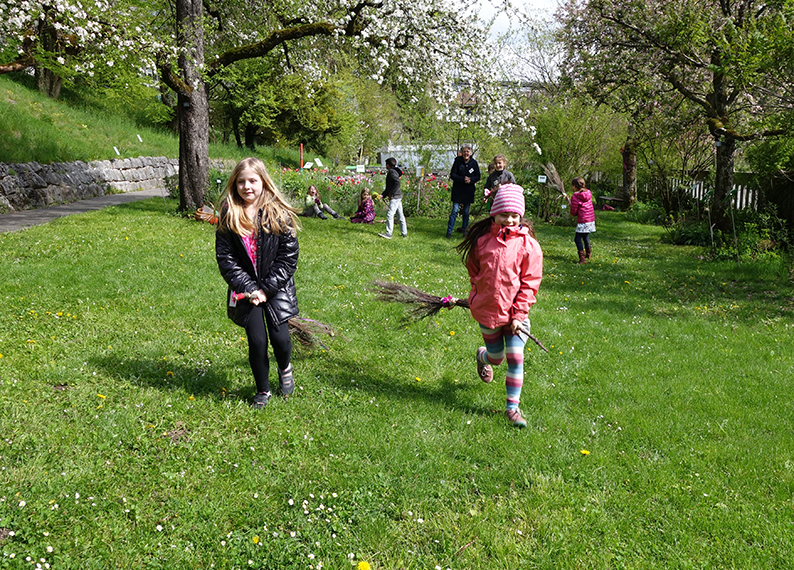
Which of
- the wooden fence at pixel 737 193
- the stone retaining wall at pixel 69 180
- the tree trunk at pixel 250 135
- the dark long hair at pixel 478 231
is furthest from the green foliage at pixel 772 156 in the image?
the tree trunk at pixel 250 135

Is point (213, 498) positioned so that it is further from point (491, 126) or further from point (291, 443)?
point (491, 126)

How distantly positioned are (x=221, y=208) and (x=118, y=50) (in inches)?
329

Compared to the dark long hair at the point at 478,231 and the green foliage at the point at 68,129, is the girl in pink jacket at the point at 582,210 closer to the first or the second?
the dark long hair at the point at 478,231

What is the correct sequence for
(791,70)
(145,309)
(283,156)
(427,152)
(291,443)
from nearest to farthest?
(291,443) → (145,309) → (791,70) → (427,152) → (283,156)

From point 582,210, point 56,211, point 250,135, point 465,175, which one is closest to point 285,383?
point 582,210

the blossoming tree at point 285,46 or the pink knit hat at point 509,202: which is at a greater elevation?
the blossoming tree at point 285,46

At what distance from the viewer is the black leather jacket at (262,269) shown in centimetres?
398

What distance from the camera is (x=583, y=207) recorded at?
10.7m

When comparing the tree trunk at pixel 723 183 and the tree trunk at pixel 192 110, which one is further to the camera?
the tree trunk at pixel 723 183

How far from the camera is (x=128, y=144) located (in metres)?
20.7

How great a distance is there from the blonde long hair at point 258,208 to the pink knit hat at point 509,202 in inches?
60.5

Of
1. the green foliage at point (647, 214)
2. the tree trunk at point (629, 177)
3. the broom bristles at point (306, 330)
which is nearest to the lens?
the broom bristles at point (306, 330)

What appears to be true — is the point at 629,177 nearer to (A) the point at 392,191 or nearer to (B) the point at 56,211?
(A) the point at 392,191

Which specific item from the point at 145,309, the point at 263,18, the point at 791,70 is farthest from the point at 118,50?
the point at 791,70
